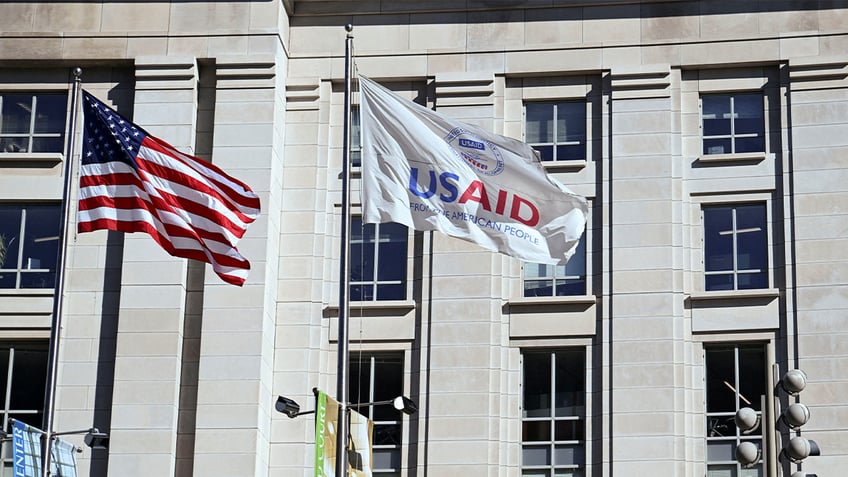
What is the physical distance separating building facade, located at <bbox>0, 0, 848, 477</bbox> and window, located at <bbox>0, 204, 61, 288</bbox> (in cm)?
6

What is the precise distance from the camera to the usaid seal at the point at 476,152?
27375 mm

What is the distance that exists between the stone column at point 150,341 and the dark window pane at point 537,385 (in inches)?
310

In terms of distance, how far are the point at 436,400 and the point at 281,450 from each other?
12.0 feet

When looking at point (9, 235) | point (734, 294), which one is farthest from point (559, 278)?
point (9, 235)

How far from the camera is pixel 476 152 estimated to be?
90.3 ft

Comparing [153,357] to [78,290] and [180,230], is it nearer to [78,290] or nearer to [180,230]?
[78,290]

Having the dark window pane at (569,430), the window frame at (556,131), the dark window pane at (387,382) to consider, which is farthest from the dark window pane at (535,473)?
the window frame at (556,131)

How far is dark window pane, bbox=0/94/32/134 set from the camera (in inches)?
1464

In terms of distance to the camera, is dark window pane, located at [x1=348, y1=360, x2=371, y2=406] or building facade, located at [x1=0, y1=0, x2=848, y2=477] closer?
building facade, located at [x1=0, y1=0, x2=848, y2=477]

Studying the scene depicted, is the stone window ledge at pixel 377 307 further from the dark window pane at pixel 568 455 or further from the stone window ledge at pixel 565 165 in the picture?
the dark window pane at pixel 568 455

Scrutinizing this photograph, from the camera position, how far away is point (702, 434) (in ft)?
113

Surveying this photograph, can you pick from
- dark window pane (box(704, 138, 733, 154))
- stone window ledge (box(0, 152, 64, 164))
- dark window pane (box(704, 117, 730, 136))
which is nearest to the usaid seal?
dark window pane (box(704, 138, 733, 154))

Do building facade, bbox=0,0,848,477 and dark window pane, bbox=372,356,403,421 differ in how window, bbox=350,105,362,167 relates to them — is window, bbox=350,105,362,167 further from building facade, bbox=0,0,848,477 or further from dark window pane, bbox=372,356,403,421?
dark window pane, bbox=372,356,403,421

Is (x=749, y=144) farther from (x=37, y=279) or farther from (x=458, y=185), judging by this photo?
(x=37, y=279)
